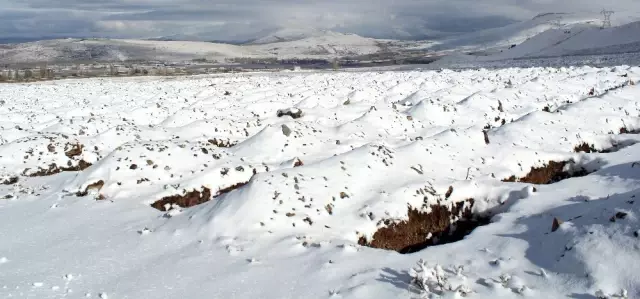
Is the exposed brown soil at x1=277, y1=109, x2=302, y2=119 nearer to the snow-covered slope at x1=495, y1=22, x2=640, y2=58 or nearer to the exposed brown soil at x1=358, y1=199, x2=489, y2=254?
the exposed brown soil at x1=358, y1=199, x2=489, y2=254

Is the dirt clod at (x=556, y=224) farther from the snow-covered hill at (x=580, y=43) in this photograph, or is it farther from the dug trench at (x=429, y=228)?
the snow-covered hill at (x=580, y=43)

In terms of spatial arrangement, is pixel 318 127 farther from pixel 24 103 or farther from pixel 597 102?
pixel 24 103

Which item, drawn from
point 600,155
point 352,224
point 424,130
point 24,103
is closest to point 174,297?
point 352,224

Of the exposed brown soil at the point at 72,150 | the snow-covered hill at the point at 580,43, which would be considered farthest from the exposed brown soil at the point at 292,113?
the snow-covered hill at the point at 580,43

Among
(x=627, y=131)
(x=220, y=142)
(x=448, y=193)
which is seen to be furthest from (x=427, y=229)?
(x=627, y=131)

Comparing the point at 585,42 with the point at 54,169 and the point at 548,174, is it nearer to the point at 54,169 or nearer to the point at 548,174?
the point at 548,174

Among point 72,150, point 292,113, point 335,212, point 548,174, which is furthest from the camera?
point 292,113
